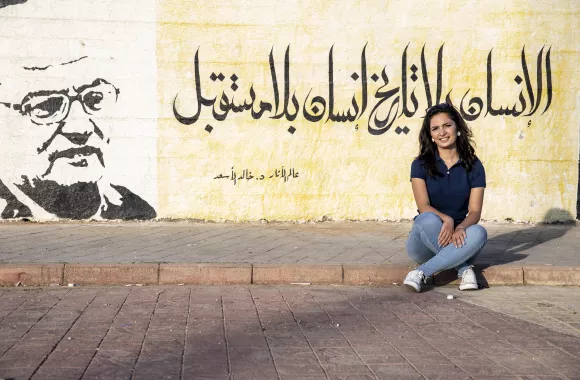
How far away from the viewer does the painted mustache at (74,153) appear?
10016 millimetres

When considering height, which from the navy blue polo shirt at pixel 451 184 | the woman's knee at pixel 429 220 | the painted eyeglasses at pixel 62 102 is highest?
the painted eyeglasses at pixel 62 102

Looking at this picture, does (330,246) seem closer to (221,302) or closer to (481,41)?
(221,302)

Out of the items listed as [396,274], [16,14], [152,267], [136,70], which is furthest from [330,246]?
[16,14]

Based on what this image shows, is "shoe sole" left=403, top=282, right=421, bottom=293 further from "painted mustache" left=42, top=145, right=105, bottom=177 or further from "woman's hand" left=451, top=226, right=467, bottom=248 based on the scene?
"painted mustache" left=42, top=145, right=105, bottom=177

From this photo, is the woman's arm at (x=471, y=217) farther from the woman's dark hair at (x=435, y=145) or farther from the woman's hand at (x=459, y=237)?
the woman's dark hair at (x=435, y=145)

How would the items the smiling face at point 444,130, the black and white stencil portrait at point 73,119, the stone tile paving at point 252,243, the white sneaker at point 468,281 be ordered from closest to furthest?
1. the white sneaker at point 468,281
2. the smiling face at point 444,130
3. the stone tile paving at point 252,243
4. the black and white stencil portrait at point 73,119

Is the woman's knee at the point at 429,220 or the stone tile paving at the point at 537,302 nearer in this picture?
the stone tile paving at the point at 537,302

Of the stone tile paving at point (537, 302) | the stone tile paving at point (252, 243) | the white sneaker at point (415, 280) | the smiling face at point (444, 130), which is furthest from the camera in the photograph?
the stone tile paving at point (252, 243)

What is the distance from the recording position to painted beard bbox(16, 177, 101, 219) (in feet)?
32.7

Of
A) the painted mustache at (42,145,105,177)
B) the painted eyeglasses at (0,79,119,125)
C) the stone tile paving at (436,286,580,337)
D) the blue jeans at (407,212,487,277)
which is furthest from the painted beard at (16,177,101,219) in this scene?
the stone tile paving at (436,286,580,337)

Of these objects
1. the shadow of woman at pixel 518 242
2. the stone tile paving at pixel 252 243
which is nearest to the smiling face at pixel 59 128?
the stone tile paving at pixel 252 243

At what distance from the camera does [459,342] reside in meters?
4.67

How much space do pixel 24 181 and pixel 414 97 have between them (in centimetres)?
523

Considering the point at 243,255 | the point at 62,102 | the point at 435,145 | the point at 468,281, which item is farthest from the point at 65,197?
the point at 468,281
